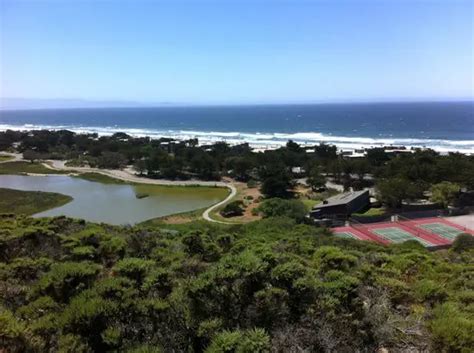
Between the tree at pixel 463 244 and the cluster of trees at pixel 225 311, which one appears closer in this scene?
the cluster of trees at pixel 225 311

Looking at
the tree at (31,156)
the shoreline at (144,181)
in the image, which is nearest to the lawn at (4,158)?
the tree at (31,156)

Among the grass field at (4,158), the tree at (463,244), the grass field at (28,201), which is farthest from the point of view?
the grass field at (4,158)

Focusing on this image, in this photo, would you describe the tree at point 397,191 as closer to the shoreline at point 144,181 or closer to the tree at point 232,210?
the tree at point 232,210

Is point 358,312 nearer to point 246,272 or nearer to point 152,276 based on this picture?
point 246,272

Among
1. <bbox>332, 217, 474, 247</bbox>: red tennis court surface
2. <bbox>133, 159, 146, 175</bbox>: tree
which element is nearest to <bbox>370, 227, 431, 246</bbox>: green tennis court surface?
<bbox>332, 217, 474, 247</bbox>: red tennis court surface

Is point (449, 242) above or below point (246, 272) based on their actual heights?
below

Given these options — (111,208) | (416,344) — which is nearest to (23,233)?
(416,344)

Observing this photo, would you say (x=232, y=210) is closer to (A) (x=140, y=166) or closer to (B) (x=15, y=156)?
(A) (x=140, y=166)

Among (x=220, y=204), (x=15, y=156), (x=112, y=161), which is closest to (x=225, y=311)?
(x=220, y=204)
